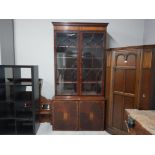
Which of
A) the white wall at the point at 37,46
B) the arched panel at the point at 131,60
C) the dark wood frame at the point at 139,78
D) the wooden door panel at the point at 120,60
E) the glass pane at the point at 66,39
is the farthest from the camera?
the white wall at the point at 37,46

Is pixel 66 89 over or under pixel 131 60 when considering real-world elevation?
under

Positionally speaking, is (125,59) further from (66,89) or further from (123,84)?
Result: (66,89)

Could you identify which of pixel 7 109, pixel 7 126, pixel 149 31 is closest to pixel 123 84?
pixel 149 31

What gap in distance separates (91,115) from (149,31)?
2.13 metres

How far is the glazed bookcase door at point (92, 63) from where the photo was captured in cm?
275

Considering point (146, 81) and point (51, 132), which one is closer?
point (146, 81)

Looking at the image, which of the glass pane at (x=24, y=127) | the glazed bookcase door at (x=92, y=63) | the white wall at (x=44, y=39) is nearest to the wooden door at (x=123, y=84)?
the glazed bookcase door at (x=92, y=63)

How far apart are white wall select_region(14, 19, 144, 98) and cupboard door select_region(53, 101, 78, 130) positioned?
61 cm

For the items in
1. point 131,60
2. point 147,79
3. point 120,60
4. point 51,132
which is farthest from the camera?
point 51,132

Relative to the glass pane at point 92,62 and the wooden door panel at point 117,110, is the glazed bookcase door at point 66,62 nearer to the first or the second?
the glass pane at point 92,62

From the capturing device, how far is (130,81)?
2346 mm

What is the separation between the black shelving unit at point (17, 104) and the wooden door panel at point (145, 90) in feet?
6.19
